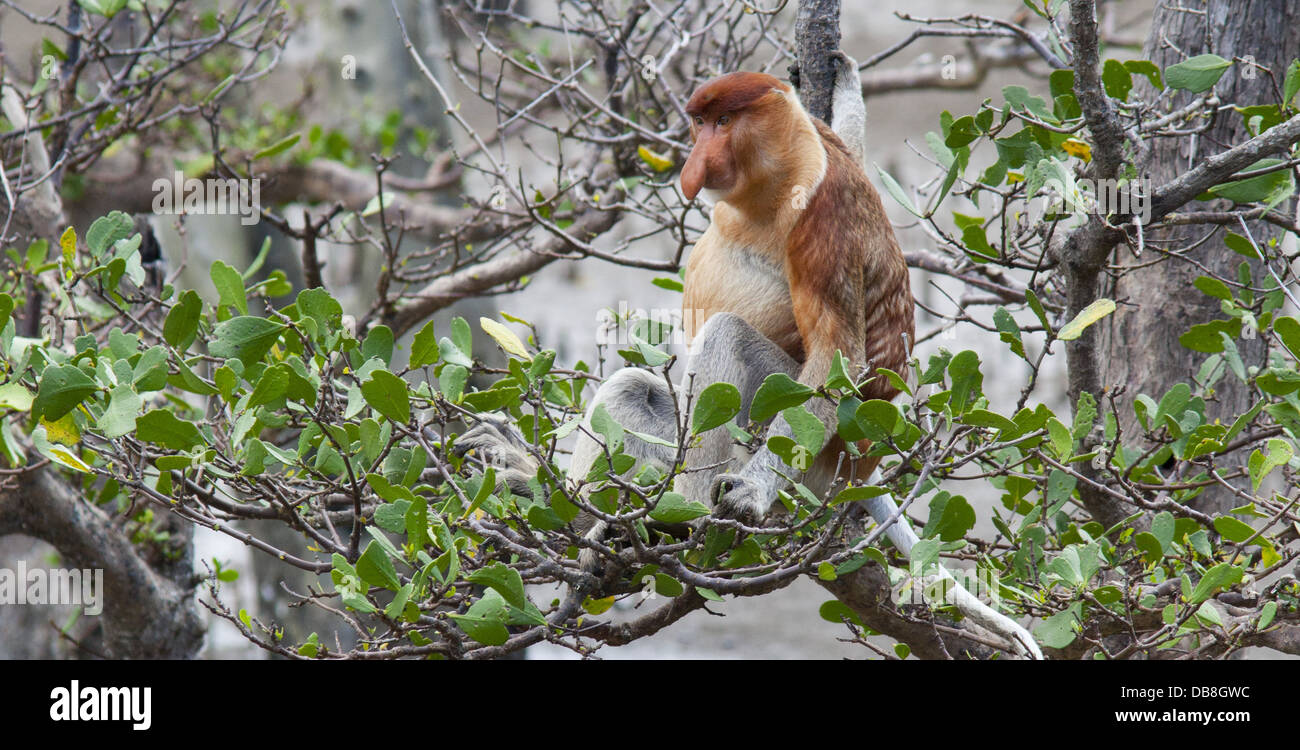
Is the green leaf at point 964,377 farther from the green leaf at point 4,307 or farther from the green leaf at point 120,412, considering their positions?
the green leaf at point 4,307

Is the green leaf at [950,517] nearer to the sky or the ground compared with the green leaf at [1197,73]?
nearer to the ground

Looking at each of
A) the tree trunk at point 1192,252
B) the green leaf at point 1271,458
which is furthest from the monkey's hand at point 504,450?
the tree trunk at point 1192,252

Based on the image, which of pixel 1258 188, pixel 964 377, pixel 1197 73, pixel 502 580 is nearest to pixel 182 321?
pixel 502 580

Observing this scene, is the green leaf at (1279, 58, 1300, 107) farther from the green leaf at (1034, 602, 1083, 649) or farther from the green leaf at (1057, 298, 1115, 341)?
the green leaf at (1034, 602, 1083, 649)

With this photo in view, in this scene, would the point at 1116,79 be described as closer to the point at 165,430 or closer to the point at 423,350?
the point at 423,350

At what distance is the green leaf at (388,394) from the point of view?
1646 millimetres

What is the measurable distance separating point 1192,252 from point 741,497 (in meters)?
1.64

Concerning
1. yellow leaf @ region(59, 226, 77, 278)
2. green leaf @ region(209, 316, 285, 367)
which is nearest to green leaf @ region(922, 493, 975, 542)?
green leaf @ region(209, 316, 285, 367)

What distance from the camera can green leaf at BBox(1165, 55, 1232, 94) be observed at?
6.53 feet

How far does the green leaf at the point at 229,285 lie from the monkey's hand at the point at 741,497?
98 centimetres

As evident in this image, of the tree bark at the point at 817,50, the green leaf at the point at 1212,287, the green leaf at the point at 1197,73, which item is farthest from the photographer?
the tree bark at the point at 817,50

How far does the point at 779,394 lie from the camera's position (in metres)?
1.63
